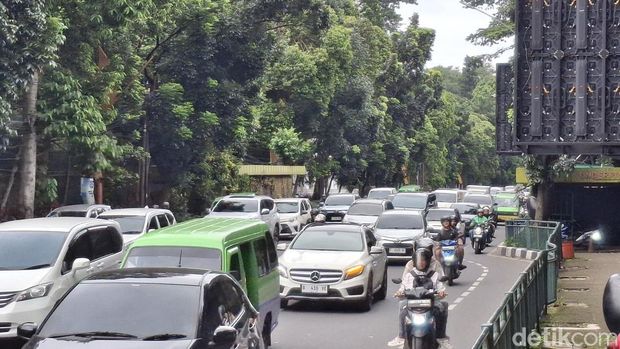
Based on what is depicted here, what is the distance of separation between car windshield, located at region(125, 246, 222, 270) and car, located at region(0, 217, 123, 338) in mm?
1822

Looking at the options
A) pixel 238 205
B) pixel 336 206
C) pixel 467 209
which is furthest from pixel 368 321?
pixel 467 209

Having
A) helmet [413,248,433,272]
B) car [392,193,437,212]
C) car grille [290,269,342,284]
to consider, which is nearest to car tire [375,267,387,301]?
car grille [290,269,342,284]

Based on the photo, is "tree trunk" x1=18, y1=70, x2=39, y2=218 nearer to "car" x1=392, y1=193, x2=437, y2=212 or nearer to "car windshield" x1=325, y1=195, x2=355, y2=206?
"car" x1=392, y1=193, x2=437, y2=212

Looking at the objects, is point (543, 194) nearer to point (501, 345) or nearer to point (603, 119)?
point (603, 119)

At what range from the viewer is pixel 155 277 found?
28.4 ft

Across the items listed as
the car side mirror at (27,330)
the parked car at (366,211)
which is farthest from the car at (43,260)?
the parked car at (366,211)

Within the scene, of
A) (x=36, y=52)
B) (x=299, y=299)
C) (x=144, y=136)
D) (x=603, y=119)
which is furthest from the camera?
(x=144, y=136)

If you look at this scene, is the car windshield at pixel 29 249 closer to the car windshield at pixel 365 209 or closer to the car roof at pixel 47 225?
the car roof at pixel 47 225

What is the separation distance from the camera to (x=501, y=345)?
7812mm

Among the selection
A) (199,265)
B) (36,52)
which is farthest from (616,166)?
(199,265)

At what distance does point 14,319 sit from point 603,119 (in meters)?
12.0

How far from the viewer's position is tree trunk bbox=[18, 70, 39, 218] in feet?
86.3

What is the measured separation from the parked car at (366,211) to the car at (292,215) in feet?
8.66

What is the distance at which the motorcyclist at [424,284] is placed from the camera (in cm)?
1112
